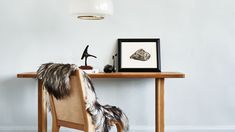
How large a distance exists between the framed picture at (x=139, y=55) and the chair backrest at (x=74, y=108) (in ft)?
3.01

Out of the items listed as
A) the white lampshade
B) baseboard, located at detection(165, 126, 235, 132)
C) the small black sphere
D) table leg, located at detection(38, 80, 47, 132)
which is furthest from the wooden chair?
baseboard, located at detection(165, 126, 235, 132)

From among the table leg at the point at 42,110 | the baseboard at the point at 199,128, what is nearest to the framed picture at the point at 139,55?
the baseboard at the point at 199,128

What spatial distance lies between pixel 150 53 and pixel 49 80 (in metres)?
1.28

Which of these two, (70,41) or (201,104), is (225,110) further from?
(70,41)

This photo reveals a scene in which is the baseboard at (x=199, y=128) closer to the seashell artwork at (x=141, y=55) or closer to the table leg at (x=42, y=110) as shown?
the seashell artwork at (x=141, y=55)

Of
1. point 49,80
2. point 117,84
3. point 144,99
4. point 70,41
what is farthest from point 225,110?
point 49,80

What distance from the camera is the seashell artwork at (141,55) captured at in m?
3.37

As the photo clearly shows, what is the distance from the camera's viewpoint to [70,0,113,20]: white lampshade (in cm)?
294

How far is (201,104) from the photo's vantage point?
3.51 m

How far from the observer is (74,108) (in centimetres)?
246

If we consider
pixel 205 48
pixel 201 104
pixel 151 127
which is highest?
pixel 205 48

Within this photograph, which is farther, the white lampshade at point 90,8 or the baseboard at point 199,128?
the baseboard at point 199,128

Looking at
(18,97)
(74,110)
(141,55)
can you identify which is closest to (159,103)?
(141,55)

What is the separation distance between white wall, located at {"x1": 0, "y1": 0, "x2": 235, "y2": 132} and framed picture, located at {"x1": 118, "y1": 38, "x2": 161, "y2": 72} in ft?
0.27
